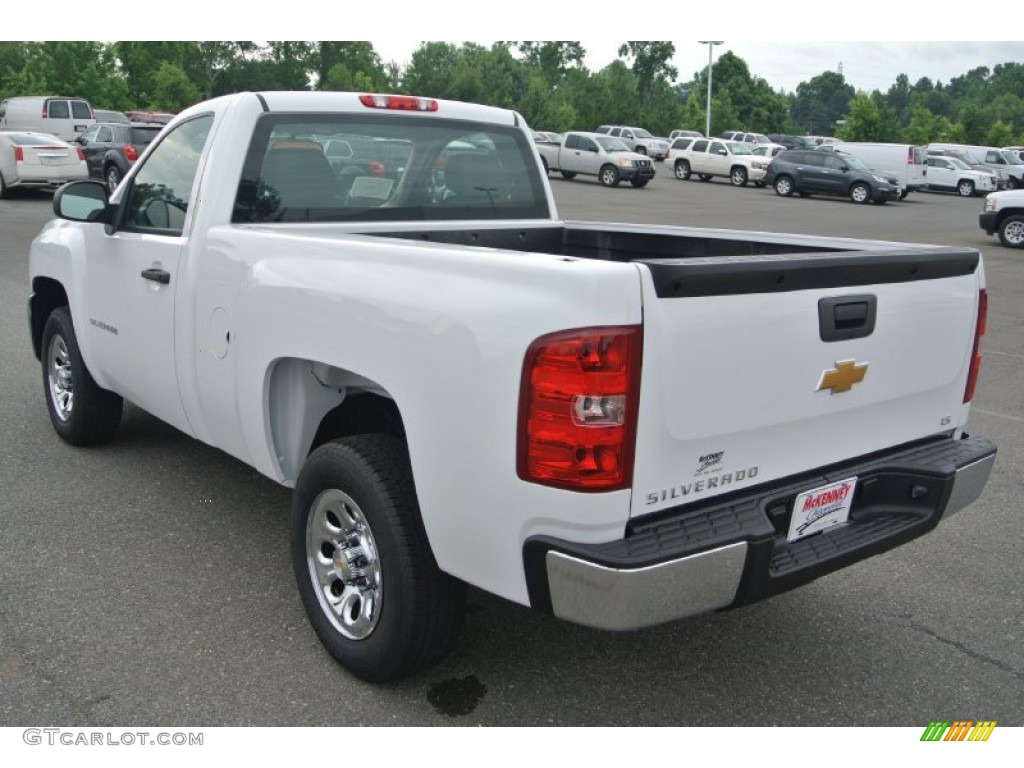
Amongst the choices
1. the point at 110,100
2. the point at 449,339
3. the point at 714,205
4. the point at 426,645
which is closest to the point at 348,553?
the point at 426,645

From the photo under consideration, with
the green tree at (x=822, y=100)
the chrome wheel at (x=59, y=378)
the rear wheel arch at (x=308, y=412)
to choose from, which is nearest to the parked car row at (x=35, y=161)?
the chrome wheel at (x=59, y=378)

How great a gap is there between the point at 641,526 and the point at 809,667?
1231 mm

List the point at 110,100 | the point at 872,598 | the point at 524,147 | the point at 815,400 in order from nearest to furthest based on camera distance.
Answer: the point at 815,400, the point at 872,598, the point at 524,147, the point at 110,100

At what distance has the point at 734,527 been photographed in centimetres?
266

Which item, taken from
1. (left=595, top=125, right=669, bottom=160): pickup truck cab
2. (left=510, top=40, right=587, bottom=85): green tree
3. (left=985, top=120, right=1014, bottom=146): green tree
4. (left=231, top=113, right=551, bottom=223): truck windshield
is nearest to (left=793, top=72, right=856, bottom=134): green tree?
(left=510, top=40, right=587, bottom=85): green tree

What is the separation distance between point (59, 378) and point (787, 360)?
14.5ft

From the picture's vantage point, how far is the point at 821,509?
2.99 meters

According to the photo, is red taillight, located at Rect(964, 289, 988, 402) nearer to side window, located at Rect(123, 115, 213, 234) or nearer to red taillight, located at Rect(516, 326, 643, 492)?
red taillight, located at Rect(516, 326, 643, 492)

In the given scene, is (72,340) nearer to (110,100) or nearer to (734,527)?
(734,527)

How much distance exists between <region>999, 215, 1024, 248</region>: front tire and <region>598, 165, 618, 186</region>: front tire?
16.6m

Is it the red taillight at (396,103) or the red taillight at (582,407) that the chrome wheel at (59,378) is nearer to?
the red taillight at (396,103)

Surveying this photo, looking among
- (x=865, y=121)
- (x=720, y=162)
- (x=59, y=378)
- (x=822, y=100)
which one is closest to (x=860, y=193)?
(x=720, y=162)

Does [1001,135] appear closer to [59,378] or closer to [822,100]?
[59,378]
